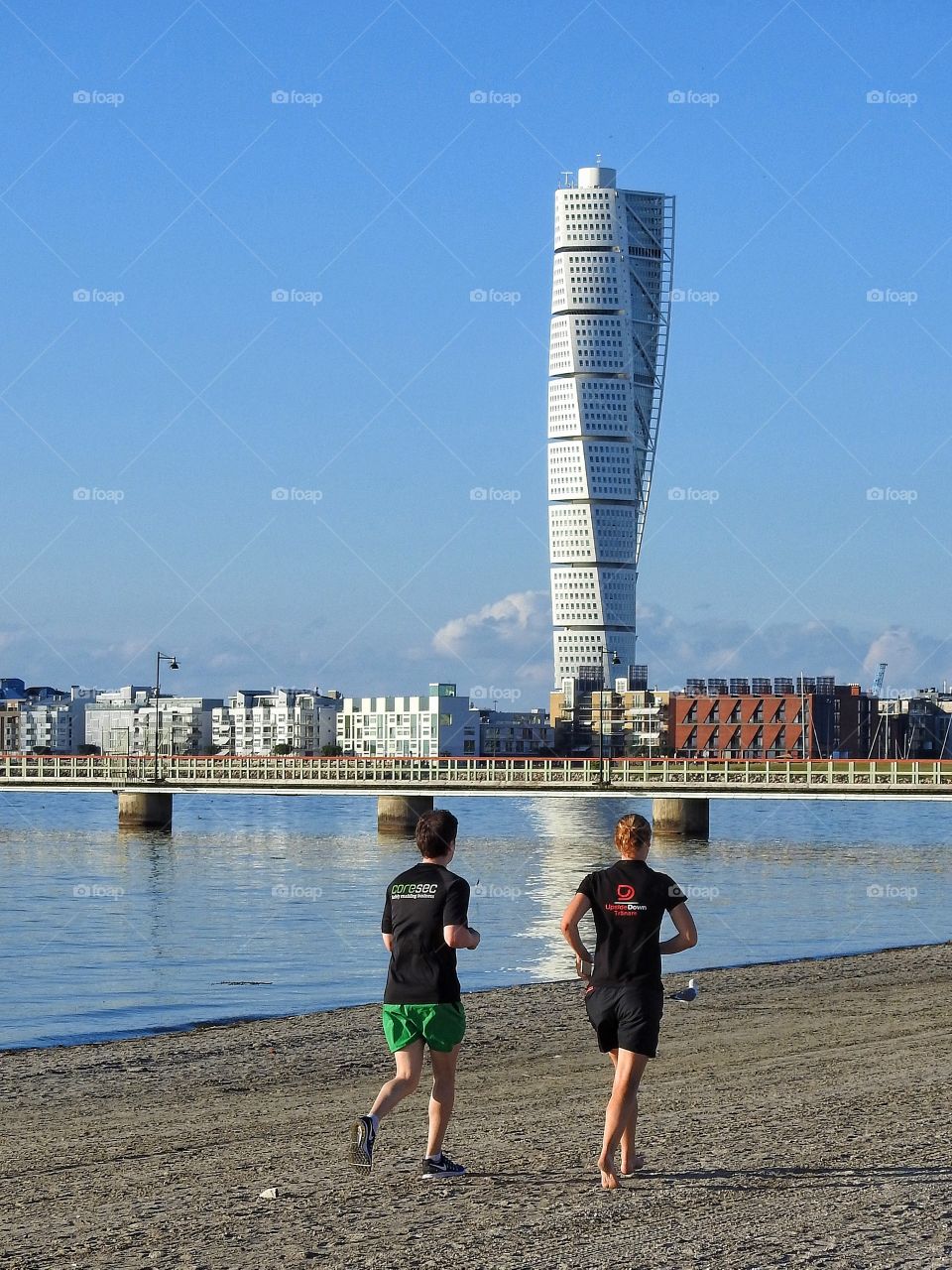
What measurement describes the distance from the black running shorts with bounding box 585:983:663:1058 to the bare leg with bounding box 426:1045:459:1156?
36.0 inches

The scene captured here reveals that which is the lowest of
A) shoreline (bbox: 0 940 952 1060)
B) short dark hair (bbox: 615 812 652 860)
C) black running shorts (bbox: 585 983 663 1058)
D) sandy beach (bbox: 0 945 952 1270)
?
shoreline (bbox: 0 940 952 1060)

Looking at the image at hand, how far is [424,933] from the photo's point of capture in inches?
380

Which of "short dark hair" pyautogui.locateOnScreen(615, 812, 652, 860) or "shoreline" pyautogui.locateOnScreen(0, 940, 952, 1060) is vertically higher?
"short dark hair" pyautogui.locateOnScreen(615, 812, 652, 860)

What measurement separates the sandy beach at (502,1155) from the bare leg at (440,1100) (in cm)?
25

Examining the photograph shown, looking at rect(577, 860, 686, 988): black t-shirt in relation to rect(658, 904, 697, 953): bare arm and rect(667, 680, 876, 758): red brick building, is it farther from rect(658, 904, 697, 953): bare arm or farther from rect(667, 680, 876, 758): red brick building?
rect(667, 680, 876, 758): red brick building

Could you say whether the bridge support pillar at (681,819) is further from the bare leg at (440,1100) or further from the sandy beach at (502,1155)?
the bare leg at (440,1100)

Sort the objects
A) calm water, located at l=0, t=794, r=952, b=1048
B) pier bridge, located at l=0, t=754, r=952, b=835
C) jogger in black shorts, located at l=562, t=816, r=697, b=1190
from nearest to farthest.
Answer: jogger in black shorts, located at l=562, t=816, r=697, b=1190
calm water, located at l=0, t=794, r=952, b=1048
pier bridge, located at l=0, t=754, r=952, b=835

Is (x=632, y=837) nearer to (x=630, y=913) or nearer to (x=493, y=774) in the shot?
(x=630, y=913)

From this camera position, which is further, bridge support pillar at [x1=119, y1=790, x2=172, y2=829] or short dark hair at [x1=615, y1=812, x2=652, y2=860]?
bridge support pillar at [x1=119, y1=790, x2=172, y2=829]

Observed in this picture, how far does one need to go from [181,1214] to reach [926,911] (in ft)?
121

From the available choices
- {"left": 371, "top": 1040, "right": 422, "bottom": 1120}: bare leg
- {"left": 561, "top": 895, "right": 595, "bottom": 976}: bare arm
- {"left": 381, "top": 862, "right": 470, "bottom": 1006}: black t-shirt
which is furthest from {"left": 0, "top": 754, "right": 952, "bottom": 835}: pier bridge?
{"left": 381, "top": 862, "right": 470, "bottom": 1006}: black t-shirt

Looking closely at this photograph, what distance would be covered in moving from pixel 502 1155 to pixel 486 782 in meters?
70.0

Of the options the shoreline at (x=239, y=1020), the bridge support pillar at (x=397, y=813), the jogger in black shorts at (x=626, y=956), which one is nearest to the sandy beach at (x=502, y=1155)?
the jogger in black shorts at (x=626, y=956)

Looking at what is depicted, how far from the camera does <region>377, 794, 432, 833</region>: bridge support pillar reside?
274ft
